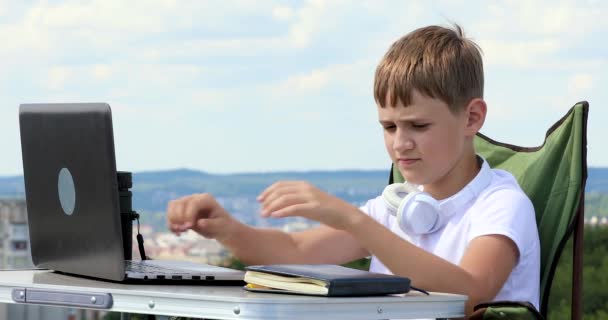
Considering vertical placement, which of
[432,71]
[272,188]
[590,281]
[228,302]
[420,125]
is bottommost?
[590,281]

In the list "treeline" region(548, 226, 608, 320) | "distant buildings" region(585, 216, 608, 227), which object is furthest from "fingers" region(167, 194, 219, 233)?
"distant buildings" region(585, 216, 608, 227)

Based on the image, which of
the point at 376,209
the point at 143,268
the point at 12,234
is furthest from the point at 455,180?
the point at 12,234

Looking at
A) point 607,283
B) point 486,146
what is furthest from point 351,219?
point 607,283

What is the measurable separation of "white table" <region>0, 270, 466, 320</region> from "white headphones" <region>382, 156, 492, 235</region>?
1.57 ft

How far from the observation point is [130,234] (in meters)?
2.90

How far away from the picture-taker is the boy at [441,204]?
101 inches

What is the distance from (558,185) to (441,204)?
479 mm

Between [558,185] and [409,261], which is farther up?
[558,185]

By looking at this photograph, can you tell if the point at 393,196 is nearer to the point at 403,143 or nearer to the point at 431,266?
the point at 403,143

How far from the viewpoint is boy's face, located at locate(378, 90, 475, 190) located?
2826 mm

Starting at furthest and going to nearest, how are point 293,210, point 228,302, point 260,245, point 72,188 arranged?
point 260,245 → point 72,188 → point 293,210 → point 228,302

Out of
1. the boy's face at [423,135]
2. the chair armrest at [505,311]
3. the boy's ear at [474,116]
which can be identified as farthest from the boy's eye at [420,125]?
the chair armrest at [505,311]

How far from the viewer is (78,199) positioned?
2631 millimetres

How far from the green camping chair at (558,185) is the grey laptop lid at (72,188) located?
1.27 m
